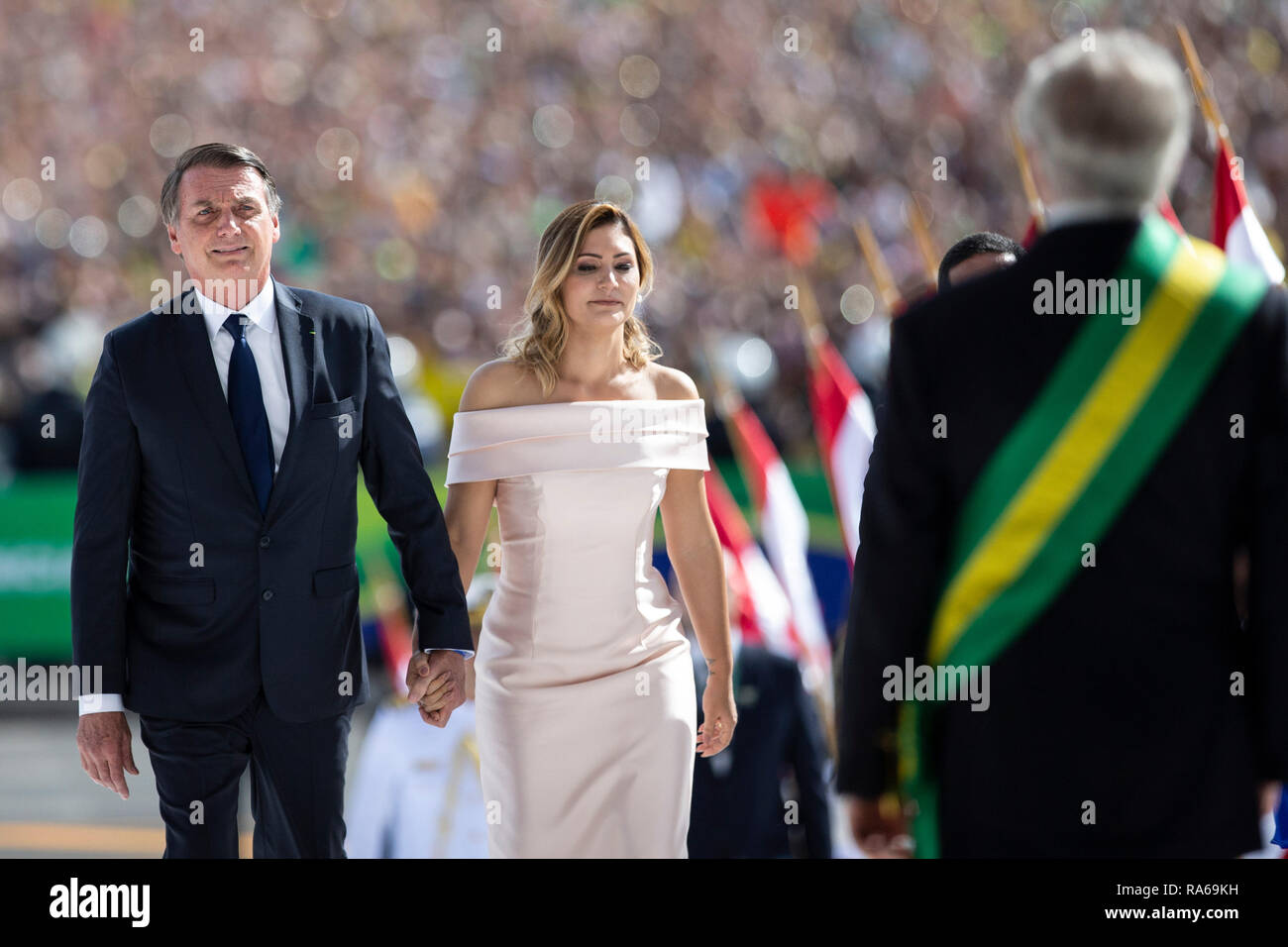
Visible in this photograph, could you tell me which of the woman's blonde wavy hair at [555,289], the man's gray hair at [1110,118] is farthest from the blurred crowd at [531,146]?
the man's gray hair at [1110,118]

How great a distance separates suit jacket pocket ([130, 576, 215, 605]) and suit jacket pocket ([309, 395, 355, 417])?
1.21 ft

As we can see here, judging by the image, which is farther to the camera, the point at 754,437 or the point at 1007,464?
the point at 754,437

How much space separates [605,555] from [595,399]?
0.35 meters

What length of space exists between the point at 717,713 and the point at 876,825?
4.73ft

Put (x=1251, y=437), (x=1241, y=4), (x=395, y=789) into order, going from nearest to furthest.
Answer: (x=1251, y=437) → (x=395, y=789) → (x=1241, y=4)

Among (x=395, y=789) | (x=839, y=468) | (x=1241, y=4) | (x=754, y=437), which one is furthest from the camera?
(x=1241, y=4)

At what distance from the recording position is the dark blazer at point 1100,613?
227 centimetres

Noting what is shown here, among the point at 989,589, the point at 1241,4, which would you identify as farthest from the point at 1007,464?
the point at 1241,4

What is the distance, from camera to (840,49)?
12.8 metres

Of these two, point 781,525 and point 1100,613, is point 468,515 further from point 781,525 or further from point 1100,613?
point 781,525

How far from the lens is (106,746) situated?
3.07 metres

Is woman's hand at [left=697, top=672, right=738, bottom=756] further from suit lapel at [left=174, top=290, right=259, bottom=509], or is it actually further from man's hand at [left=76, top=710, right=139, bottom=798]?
man's hand at [left=76, top=710, right=139, bottom=798]

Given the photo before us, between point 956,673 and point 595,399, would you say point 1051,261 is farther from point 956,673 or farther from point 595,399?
point 595,399

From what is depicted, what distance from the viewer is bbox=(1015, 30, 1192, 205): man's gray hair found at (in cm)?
228
